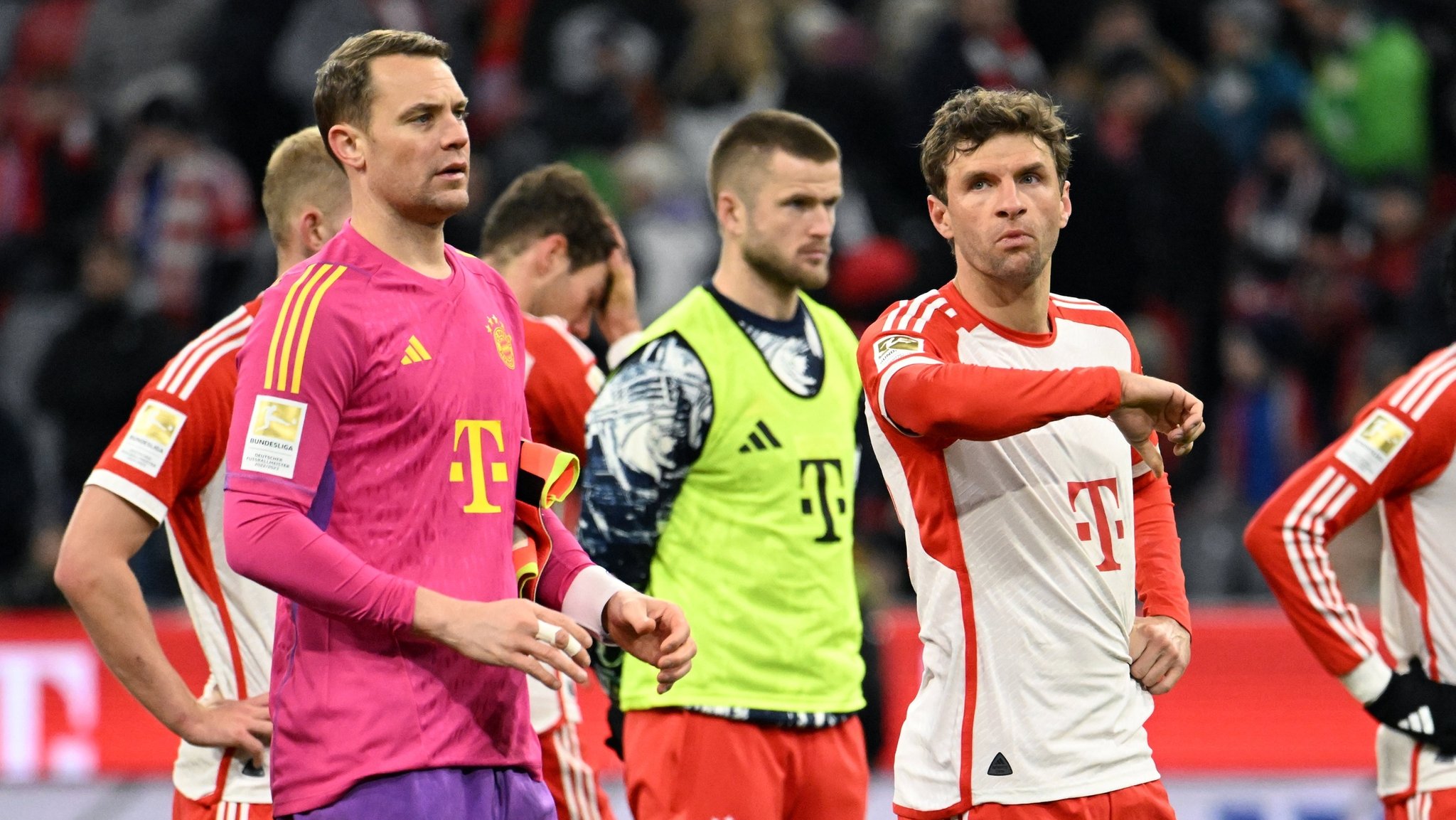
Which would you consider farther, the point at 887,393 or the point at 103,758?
the point at 103,758

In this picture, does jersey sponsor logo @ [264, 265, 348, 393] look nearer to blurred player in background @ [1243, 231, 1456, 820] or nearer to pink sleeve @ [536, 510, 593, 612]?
pink sleeve @ [536, 510, 593, 612]

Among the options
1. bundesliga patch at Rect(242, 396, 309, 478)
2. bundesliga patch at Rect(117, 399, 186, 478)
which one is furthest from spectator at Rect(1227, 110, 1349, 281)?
bundesliga patch at Rect(242, 396, 309, 478)

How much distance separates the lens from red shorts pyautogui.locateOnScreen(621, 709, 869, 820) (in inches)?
210

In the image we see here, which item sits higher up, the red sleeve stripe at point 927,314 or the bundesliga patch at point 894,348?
the red sleeve stripe at point 927,314

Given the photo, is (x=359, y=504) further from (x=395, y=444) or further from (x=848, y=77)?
(x=848, y=77)

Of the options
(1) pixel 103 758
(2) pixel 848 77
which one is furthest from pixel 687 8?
(1) pixel 103 758

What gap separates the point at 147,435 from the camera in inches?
175

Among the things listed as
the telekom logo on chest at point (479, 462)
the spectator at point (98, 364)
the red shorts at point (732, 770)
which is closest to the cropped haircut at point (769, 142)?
the red shorts at point (732, 770)

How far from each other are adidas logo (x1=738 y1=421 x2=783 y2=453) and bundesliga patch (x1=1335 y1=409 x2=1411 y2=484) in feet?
5.20

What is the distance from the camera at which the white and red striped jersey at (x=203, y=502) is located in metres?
4.44

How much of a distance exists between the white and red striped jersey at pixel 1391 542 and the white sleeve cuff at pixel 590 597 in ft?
7.26

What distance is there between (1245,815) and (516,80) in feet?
23.2

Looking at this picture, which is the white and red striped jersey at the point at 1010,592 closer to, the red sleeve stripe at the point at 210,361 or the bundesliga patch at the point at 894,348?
the bundesliga patch at the point at 894,348

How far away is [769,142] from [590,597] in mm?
2388
